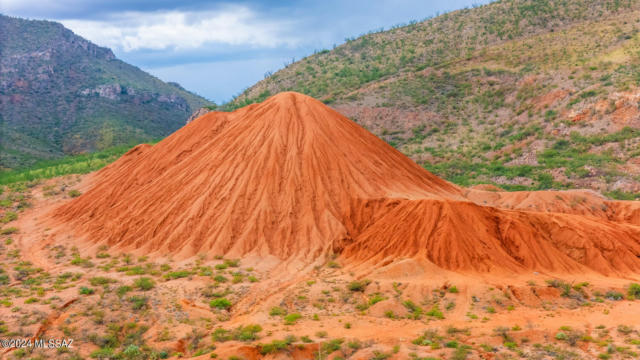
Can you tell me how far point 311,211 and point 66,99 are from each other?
7435cm

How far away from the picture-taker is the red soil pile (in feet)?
67.7

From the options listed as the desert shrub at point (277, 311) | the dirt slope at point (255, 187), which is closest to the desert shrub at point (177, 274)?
the dirt slope at point (255, 187)

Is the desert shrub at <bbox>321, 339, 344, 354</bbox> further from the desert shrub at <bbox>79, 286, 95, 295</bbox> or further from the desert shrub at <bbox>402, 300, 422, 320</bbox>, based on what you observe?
the desert shrub at <bbox>79, 286, 95, 295</bbox>

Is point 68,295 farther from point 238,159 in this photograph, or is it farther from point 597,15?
point 597,15

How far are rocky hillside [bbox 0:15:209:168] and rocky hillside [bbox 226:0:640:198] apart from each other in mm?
22293

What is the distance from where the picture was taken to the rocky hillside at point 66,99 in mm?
70250

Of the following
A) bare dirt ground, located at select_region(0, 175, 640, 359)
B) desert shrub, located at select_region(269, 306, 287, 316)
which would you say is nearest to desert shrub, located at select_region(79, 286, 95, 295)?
bare dirt ground, located at select_region(0, 175, 640, 359)

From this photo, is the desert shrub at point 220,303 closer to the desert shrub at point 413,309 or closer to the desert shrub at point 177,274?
the desert shrub at point 177,274

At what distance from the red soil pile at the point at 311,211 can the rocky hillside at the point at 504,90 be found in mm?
14794

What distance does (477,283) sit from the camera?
17.7m

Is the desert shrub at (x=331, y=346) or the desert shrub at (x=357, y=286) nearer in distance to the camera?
the desert shrub at (x=331, y=346)

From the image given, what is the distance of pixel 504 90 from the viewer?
175ft

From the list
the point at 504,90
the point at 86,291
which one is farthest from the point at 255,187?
the point at 504,90

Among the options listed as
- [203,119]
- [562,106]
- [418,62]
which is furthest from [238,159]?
[418,62]
